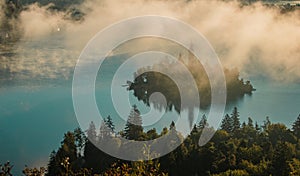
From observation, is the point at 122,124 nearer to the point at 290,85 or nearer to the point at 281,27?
the point at 290,85

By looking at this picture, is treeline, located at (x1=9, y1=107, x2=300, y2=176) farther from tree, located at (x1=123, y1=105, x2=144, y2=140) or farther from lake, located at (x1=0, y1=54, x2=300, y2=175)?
lake, located at (x1=0, y1=54, x2=300, y2=175)

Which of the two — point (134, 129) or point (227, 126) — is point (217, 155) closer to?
point (134, 129)

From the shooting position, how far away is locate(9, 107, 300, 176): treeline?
7273mm

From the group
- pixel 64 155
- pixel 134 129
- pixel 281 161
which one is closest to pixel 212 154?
pixel 281 161

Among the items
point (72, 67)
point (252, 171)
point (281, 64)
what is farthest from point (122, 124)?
point (281, 64)

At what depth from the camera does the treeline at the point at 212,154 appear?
23.9 feet

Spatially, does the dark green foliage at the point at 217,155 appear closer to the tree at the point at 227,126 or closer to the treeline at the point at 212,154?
the treeline at the point at 212,154

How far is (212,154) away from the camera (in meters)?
7.99

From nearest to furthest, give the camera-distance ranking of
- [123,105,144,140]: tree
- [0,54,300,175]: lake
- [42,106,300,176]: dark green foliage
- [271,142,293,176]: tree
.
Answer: [271,142,293,176]: tree → [42,106,300,176]: dark green foliage → [123,105,144,140]: tree → [0,54,300,175]: lake

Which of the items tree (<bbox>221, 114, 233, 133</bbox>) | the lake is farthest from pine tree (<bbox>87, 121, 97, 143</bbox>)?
tree (<bbox>221, 114, 233, 133</bbox>)

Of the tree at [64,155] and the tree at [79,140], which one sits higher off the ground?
the tree at [79,140]

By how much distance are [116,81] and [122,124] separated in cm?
412

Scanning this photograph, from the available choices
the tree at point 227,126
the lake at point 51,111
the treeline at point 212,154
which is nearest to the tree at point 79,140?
the treeline at point 212,154

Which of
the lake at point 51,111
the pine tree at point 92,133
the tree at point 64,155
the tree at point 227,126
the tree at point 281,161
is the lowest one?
the tree at point 281,161
